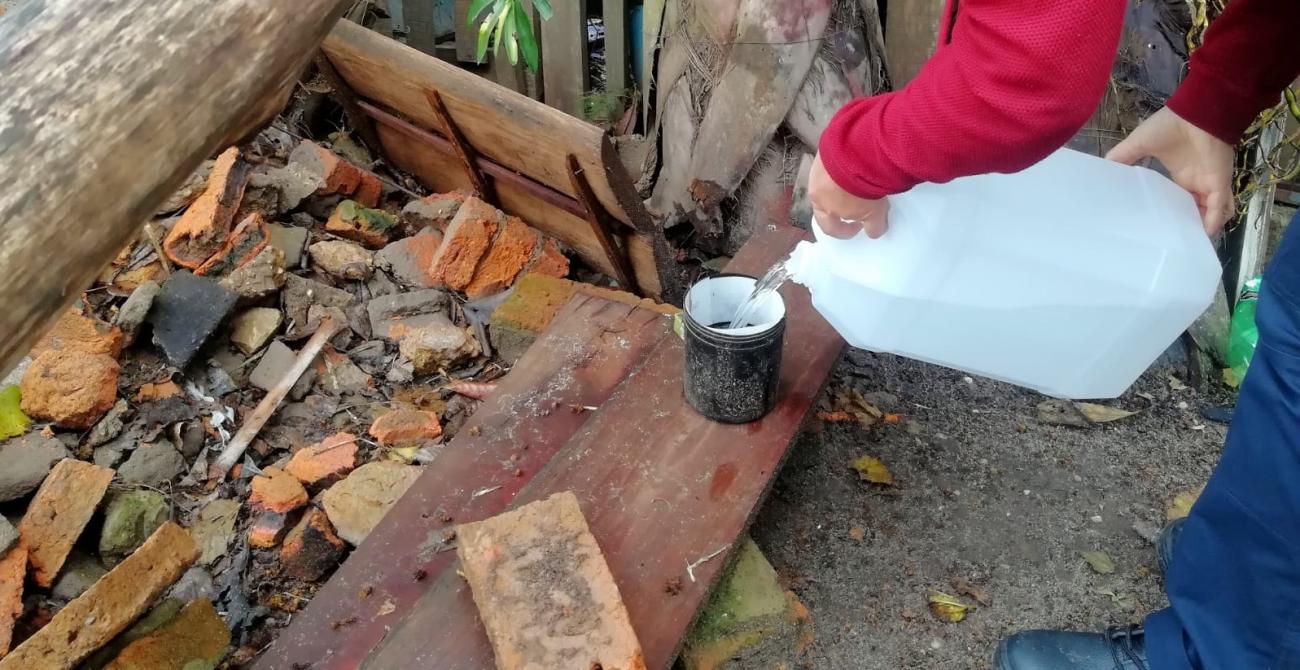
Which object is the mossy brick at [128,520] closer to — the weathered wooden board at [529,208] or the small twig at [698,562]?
the small twig at [698,562]

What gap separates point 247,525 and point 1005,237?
201 cm

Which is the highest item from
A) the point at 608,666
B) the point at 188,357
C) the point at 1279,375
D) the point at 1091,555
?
the point at 1279,375

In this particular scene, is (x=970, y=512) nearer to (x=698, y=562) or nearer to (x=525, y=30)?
(x=698, y=562)

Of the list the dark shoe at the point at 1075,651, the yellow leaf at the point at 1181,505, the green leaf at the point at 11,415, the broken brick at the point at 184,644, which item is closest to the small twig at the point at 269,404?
the green leaf at the point at 11,415

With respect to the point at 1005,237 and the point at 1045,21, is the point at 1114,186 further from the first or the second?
the point at 1045,21

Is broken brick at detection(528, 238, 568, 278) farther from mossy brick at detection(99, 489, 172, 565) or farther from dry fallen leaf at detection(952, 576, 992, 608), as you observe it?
dry fallen leaf at detection(952, 576, 992, 608)

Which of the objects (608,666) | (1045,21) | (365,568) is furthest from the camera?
(365,568)

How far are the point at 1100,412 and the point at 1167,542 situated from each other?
566 millimetres

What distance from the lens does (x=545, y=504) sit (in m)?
1.71

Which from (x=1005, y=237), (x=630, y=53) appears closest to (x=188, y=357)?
(x=630, y=53)

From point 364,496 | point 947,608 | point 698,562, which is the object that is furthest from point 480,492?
point 947,608

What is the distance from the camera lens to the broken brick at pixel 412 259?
10.3 ft

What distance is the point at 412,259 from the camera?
319 cm

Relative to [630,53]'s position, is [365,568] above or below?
below
